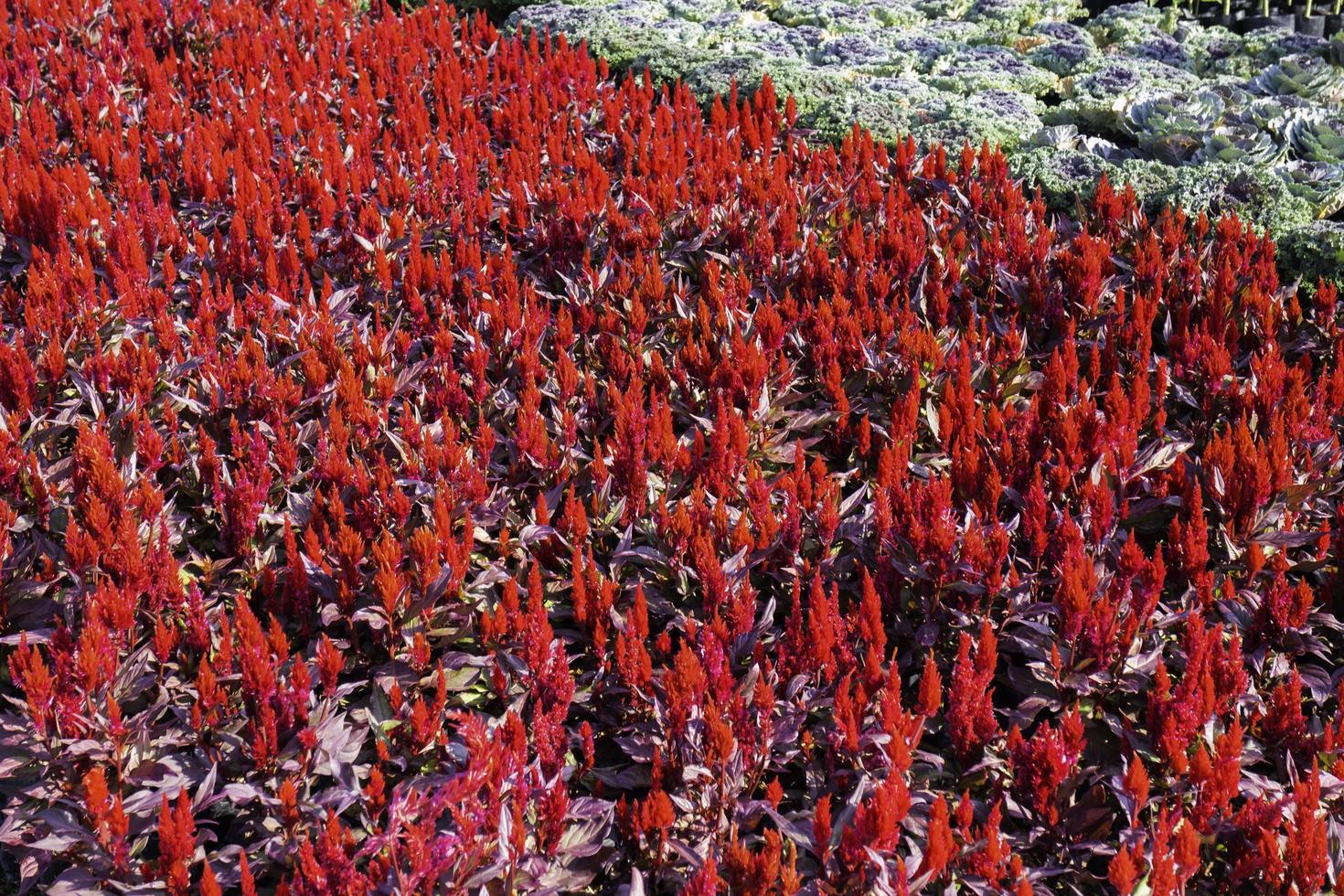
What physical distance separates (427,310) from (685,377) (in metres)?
1.21

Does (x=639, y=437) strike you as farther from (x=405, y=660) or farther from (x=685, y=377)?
(x=405, y=660)

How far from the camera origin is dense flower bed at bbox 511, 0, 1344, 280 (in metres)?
5.21

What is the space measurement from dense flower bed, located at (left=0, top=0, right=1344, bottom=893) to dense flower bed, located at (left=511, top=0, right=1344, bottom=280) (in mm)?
677

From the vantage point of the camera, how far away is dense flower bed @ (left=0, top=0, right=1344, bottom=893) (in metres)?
2.38

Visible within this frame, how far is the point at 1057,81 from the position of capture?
290 inches

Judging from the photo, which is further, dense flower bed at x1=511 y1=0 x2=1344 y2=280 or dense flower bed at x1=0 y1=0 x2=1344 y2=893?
dense flower bed at x1=511 y1=0 x2=1344 y2=280

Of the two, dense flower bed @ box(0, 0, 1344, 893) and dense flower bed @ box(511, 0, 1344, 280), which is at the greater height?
dense flower bed @ box(511, 0, 1344, 280)

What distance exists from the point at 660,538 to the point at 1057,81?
5.59 metres

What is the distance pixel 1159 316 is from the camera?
13.8ft

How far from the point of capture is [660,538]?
3.14 metres

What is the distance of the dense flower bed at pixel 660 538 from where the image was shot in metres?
2.38

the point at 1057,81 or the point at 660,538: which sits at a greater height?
the point at 1057,81

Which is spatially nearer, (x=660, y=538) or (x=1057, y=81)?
(x=660, y=538)

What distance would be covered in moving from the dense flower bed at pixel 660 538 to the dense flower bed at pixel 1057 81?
0.68m
